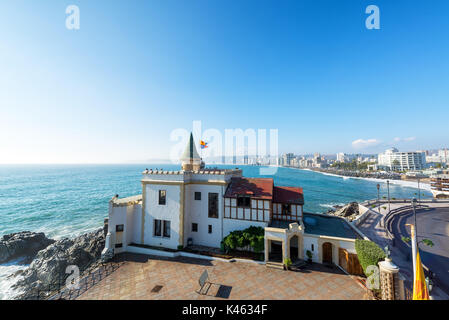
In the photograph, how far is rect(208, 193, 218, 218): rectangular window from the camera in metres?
20.1

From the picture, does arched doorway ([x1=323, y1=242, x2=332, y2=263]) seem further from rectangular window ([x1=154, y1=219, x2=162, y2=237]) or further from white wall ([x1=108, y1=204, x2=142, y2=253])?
white wall ([x1=108, y1=204, x2=142, y2=253])

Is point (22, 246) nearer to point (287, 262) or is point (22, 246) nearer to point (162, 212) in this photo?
point (162, 212)

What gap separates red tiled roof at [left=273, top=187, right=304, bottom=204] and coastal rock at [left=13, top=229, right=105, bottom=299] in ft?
79.8

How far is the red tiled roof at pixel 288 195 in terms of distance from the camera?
63.4 ft

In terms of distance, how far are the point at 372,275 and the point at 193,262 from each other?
46.0ft

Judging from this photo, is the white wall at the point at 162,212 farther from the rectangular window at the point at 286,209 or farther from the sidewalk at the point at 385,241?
the sidewalk at the point at 385,241

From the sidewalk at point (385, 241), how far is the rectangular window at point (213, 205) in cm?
1614

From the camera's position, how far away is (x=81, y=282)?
49.8ft

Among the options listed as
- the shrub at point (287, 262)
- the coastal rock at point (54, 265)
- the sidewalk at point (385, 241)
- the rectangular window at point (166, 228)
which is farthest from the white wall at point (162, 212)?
the sidewalk at point (385, 241)

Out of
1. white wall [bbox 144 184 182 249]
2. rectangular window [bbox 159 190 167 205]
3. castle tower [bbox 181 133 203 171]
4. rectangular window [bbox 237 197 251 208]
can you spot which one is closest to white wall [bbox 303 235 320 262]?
rectangular window [bbox 237 197 251 208]

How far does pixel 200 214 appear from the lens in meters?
20.5

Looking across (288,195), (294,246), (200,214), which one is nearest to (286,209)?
(288,195)
